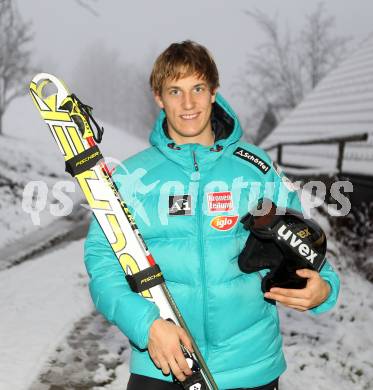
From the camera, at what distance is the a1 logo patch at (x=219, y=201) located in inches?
77.1

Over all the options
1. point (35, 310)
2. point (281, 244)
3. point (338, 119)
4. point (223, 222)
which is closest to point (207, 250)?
point (223, 222)

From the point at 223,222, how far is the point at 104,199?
51 cm

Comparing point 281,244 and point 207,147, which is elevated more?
point 207,147

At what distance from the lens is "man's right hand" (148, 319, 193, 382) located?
1.65 m

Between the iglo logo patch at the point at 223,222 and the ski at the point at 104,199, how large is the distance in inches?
11.2

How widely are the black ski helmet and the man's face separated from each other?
18.0 inches

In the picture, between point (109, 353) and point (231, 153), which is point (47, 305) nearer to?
point (109, 353)

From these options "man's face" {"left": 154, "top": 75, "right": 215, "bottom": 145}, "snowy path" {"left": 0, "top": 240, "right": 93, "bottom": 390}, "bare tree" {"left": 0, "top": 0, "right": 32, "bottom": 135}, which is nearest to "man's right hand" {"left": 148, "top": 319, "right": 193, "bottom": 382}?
"man's face" {"left": 154, "top": 75, "right": 215, "bottom": 145}

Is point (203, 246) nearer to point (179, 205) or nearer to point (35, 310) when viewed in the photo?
point (179, 205)

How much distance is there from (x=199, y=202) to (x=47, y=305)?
14.2 feet

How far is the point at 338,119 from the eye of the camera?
437 inches

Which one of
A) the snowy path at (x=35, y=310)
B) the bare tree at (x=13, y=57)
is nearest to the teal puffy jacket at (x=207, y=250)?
the snowy path at (x=35, y=310)

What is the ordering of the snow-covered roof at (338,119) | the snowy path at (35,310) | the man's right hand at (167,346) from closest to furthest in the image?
the man's right hand at (167,346) → the snowy path at (35,310) → the snow-covered roof at (338,119)

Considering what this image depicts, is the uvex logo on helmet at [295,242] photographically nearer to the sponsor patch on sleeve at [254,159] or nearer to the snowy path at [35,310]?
the sponsor patch on sleeve at [254,159]
